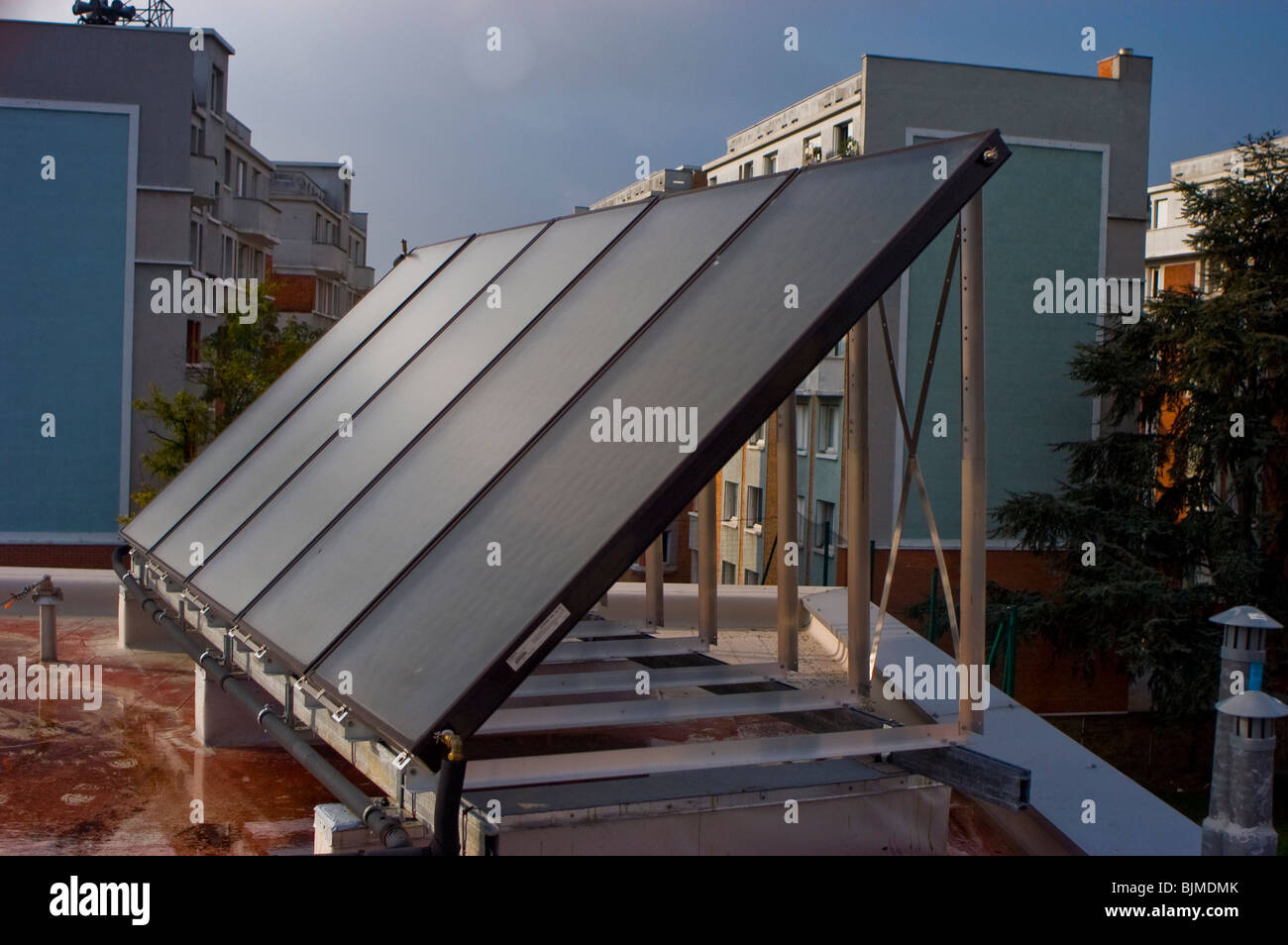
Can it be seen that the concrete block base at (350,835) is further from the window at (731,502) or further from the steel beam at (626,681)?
the window at (731,502)

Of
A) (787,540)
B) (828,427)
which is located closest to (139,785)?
(787,540)

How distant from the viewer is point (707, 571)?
6340 mm

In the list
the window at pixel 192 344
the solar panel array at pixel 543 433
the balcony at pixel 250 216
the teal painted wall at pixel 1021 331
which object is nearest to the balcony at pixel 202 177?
the window at pixel 192 344

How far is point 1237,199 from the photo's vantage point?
29969 mm

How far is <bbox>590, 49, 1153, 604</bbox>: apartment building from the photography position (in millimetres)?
31438

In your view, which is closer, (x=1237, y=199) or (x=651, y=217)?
(x=651, y=217)

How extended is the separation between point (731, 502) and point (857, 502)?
35.2m

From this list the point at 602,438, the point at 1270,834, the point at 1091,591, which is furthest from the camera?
the point at 1091,591

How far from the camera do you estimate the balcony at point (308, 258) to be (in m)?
58.2

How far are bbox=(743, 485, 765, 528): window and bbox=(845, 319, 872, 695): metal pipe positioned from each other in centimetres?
3144

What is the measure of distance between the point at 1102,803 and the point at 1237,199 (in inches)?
1161

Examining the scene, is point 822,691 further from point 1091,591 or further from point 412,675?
point 1091,591

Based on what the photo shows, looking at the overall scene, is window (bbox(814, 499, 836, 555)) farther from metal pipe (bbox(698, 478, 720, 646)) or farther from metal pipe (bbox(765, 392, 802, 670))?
metal pipe (bbox(765, 392, 802, 670))
